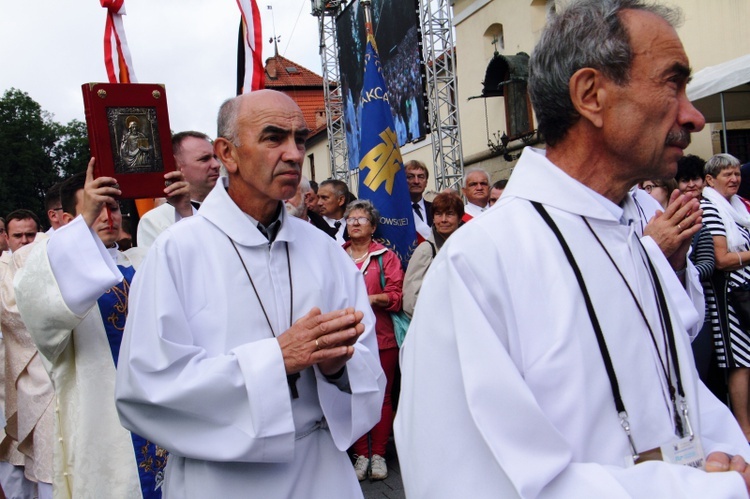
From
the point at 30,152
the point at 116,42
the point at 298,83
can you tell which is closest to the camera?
the point at 116,42

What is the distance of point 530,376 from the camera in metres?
1.46

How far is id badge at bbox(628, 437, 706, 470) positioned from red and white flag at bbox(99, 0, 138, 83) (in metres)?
3.36

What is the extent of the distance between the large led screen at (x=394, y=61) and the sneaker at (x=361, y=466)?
731cm

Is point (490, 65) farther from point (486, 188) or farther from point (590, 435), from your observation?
point (590, 435)

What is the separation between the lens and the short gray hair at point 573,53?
1615mm

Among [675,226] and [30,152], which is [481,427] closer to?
[675,226]

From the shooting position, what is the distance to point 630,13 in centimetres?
164

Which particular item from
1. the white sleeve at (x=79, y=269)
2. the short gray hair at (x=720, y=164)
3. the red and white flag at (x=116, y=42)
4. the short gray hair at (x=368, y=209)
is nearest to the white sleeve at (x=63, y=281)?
the white sleeve at (x=79, y=269)

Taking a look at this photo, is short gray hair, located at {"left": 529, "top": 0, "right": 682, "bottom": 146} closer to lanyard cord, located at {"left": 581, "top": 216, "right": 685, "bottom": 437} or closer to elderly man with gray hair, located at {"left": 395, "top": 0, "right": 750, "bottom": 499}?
elderly man with gray hair, located at {"left": 395, "top": 0, "right": 750, "bottom": 499}

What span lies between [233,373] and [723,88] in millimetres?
6879

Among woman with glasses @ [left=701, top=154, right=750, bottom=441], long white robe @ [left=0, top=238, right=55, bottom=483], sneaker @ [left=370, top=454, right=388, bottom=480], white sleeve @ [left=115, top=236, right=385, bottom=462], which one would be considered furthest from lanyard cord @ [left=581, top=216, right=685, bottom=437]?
sneaker @ [left=370, top=454, right=388, bottom=480]

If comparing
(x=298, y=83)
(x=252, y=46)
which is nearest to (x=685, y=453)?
(x=252, y=46)

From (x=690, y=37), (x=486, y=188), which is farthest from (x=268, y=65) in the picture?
(x=486, y=188)

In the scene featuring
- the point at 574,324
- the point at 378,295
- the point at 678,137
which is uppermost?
the point at 678,137
